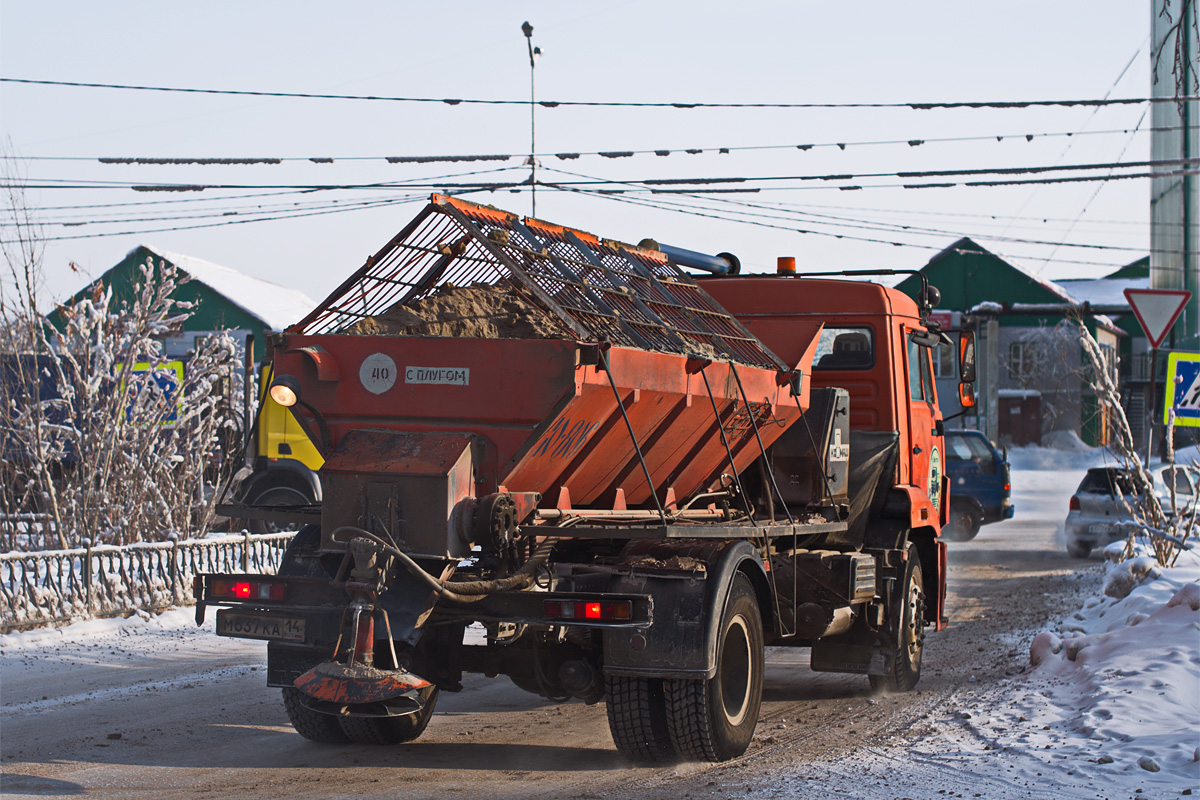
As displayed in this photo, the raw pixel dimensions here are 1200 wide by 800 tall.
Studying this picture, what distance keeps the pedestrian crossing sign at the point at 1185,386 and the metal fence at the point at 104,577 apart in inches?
378

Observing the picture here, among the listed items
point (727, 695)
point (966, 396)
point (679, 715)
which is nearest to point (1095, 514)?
point (966, 396)

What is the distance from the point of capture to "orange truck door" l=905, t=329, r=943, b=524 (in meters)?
9.72

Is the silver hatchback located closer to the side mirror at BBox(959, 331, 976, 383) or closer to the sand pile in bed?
the side mirror at BBox(959, 331, 976, 383)

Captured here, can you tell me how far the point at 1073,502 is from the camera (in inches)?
773

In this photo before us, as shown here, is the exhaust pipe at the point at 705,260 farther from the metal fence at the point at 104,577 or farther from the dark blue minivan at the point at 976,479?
the dark blue minivan at the point at 976,479

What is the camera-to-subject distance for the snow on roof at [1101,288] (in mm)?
59241

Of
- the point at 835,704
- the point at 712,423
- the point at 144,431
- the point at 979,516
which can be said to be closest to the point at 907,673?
the point at 835,704

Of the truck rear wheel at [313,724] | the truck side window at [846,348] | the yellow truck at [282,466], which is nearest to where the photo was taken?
the truck rear wheel at [313,724]

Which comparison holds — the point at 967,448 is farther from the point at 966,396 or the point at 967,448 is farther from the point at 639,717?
the point at 639,717

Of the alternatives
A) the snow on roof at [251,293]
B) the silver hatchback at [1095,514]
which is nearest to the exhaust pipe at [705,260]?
the silver hatchback at [1095,514]

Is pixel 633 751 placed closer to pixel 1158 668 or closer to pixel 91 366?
pixel 1158 668

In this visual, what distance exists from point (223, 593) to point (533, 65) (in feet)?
52.2

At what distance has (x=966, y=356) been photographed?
9.99 meters

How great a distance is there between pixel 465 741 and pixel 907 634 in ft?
12.0
